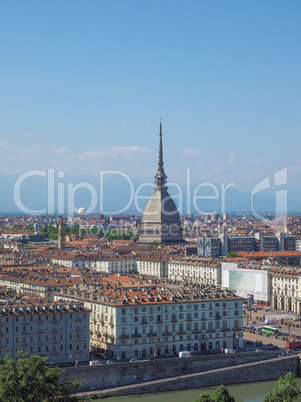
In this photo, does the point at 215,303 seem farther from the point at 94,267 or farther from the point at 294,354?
the point at 94,267

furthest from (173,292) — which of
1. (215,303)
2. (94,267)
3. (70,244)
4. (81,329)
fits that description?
(70,244)

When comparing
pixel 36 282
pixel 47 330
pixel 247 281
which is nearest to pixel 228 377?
pixel 47 330

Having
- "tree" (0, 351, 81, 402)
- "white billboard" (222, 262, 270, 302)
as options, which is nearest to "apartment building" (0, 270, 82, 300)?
"white billboard" (222, 262, 270, 302)

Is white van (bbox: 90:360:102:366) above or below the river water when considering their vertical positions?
above

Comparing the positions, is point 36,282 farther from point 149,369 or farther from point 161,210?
point 161,210

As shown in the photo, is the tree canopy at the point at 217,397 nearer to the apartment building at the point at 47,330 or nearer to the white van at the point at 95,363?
the white van at the point at 95,363

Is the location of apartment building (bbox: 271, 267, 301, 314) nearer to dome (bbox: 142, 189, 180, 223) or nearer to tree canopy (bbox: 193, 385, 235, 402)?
tree canopy (bbox: 193, 385, 235, 402)
